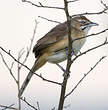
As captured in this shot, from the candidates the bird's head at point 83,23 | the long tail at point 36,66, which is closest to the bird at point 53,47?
the long tail at point 36,66

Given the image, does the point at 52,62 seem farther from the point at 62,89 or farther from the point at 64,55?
the point at 62,89

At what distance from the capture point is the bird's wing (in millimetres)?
4371

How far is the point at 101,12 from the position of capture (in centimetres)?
320

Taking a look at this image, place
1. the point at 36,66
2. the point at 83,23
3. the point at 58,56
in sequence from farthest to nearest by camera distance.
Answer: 1. the point at 83,23
2. the point at 58,56
3. the point at 36,66

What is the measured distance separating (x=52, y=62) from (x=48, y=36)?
1.25 feet

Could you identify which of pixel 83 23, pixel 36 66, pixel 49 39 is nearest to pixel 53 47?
pixel 49 39

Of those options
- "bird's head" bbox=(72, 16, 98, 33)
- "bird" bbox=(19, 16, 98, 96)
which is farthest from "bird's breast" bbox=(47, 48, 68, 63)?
"bird's head" bbox=(72, 16, 98, 33)

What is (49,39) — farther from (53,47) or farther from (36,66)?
(36,66)

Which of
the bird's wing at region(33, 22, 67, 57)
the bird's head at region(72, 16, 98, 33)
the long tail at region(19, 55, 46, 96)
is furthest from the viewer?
the bird's head at region(72, 16, 98, 33)

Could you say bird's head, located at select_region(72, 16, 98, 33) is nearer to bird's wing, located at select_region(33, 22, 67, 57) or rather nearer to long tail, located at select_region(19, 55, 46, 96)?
bird's wing, located at select_region(33, 22, 67, 57)

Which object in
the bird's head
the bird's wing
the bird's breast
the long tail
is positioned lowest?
the long tail

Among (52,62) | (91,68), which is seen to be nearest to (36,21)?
(52,62)

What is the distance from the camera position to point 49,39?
4.45m

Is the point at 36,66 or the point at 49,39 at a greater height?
the point at 49,39
